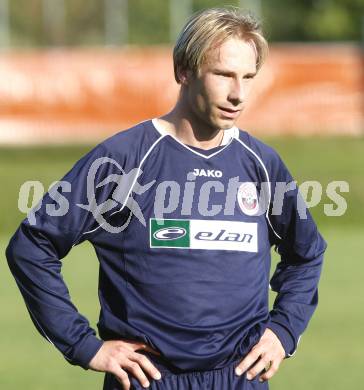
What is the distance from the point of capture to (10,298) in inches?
476

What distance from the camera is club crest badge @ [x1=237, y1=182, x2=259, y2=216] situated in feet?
13.7

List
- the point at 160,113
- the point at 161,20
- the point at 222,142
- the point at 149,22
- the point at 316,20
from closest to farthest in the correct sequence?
the point at 222,142, the point at 160,113, the point at 316,20, the point at 149,22, the point at 161,20

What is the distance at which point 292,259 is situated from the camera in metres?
4.45

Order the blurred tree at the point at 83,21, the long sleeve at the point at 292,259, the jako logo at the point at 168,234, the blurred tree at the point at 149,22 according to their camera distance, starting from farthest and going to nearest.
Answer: the blurred tree at the point at 83,21 → the blurred tree at the point at 149,22 → the long sleeve at the point at 292,259 → the jako logo at the point at 168,234

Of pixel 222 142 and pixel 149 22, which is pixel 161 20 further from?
pixel 222 142

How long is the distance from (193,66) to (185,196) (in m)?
0.44

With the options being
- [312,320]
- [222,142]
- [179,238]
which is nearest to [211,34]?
[222,142]

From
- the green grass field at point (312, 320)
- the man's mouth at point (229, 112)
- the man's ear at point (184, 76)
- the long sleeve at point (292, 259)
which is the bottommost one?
the green grass field at point (312, 320)

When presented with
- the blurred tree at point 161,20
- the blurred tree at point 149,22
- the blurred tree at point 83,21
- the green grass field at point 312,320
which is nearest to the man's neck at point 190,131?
the green grass field at point 312,320

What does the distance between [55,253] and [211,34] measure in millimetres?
907

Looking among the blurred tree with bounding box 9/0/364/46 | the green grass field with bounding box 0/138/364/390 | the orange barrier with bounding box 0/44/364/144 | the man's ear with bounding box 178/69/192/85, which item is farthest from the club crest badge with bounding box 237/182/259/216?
the blurred tree with bounding box 9/0/364/46

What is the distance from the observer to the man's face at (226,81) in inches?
158

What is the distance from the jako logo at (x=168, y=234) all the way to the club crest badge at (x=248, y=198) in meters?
0.24

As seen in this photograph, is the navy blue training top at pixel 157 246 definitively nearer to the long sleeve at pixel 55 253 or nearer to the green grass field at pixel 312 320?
the long sleeve at pixel 55 253
